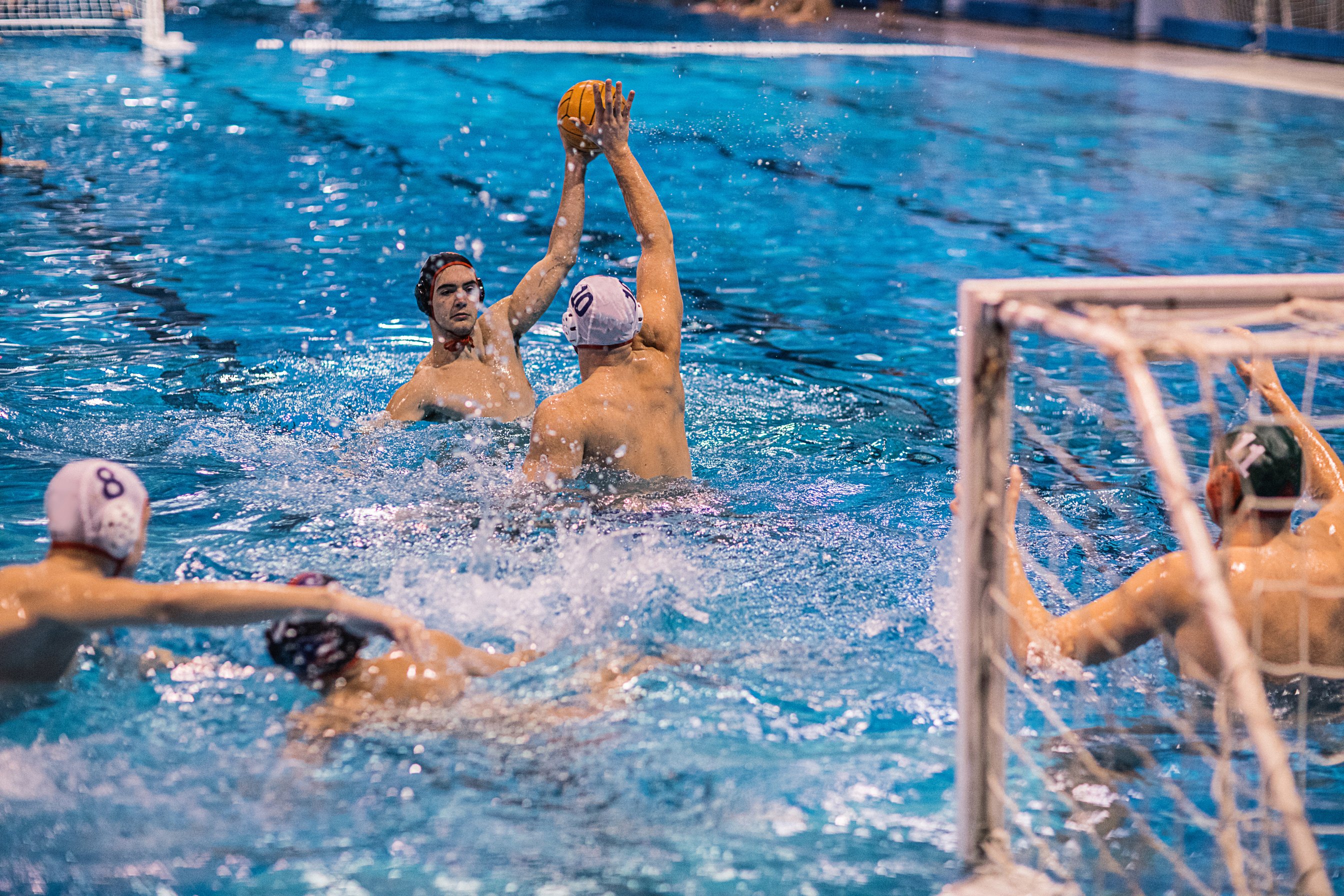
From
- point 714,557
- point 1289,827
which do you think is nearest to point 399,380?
point 714,557

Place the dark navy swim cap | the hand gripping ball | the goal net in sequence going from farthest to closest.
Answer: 1. the hand gripping ball
2. the dark navy swim cap
3. the goal net

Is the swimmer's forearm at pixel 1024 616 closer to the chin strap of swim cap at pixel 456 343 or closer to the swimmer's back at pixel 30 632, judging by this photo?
the swimmer's back at pixel 30 632

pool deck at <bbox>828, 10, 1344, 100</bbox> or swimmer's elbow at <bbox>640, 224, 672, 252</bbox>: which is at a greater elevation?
pool deck at <bbox>828, 10, 1344, 100</bbox>

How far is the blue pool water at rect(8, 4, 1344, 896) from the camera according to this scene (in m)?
2.56

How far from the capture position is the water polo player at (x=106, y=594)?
7.84 ft

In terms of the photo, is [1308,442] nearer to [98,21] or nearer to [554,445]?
[554,445]

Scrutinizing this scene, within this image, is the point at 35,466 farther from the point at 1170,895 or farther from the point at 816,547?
the point at 1170,895

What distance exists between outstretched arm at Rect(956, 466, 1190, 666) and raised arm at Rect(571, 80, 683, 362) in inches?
55.4

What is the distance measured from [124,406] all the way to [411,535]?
1941mm

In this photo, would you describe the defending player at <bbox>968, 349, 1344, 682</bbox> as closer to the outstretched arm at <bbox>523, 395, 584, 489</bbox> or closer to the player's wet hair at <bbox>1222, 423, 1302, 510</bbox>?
the player's wet hair at <bbox>1222, 423, 1302, 510</bbox>

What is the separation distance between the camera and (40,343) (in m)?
5.65

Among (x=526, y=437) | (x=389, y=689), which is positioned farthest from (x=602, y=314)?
(x=389, y=689)

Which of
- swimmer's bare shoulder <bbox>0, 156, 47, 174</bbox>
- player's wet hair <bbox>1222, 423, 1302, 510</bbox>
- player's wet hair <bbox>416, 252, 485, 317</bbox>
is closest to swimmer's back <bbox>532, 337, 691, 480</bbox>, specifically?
player's wet hair <bbox>416, 252, 485, 317</bbox>

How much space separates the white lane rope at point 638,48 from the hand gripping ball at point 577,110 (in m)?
11.3
